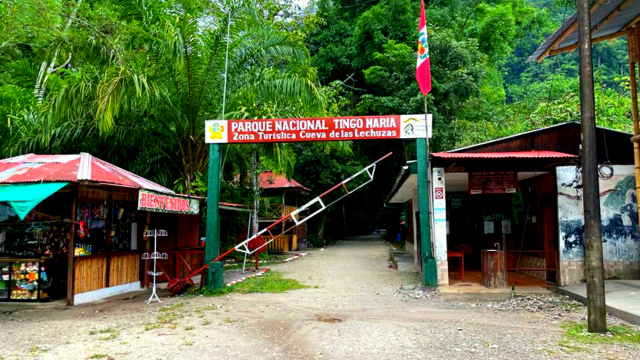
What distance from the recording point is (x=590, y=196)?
6566 millimetres

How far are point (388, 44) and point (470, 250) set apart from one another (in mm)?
13289

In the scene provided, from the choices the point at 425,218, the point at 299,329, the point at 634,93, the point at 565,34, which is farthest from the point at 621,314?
the point at 565,34

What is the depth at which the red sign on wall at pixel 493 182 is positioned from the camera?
10.5 metres

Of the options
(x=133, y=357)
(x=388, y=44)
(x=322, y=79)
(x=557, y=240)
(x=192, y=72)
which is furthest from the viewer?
(x=322, y=79)

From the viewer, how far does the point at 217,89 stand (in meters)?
12.6

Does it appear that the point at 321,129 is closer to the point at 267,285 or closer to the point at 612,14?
the point at 267,285

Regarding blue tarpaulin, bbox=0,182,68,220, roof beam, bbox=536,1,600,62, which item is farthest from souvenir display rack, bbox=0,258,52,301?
roof beam, bbox=536,1,600,62

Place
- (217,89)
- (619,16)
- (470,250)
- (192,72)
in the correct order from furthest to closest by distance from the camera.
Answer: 1. (470,250)
2. (217,89)
3. (192,72)
4. (619,16)

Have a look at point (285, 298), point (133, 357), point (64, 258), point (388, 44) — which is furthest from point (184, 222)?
point (388, 44)

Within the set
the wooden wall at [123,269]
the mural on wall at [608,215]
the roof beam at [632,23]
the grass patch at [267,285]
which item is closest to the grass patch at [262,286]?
the grass patch at [267,285]

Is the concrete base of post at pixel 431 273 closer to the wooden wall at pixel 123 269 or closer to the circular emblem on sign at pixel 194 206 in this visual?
the circular emblem on sign at pixel 194 206

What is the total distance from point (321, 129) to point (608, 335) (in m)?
6.82

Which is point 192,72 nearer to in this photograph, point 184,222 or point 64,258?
point 184,222

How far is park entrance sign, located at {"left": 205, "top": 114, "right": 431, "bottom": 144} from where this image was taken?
1073cm
